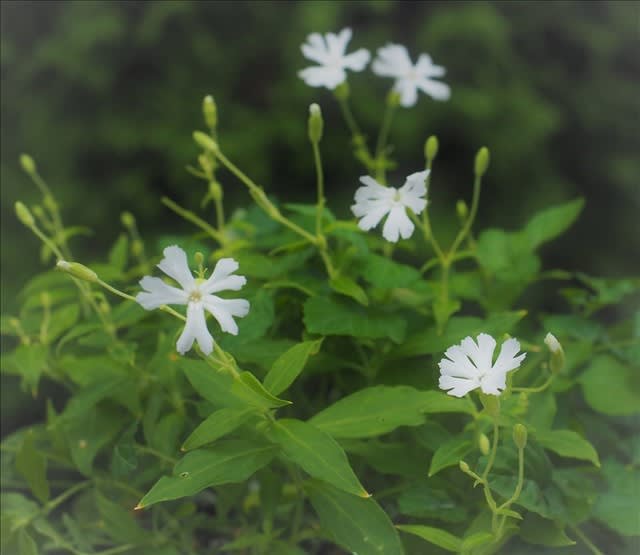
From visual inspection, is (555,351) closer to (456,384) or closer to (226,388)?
(456,384)

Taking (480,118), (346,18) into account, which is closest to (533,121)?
(480,118)

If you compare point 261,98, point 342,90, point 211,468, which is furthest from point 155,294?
point 261,98

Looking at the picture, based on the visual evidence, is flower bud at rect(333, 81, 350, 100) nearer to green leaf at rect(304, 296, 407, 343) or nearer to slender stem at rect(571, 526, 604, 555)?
green leaf at rect(304, 296, 407, 343)

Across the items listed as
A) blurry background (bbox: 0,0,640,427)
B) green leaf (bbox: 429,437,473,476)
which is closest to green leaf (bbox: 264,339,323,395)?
green leaf (bbox: 429,437,473,476)

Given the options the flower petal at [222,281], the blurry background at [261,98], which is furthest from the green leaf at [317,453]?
the blurry background at [261,98]

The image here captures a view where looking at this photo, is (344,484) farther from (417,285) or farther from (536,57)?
(536,57)

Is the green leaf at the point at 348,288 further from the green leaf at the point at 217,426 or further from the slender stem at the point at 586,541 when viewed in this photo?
the slender stem at the point at 586,541
